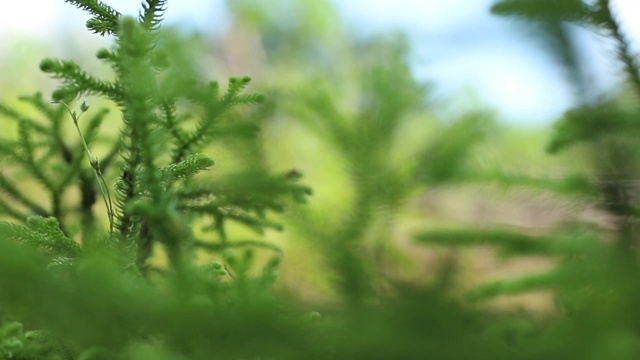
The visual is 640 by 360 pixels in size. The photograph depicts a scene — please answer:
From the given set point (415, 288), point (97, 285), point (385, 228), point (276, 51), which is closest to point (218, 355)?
point (97, 285)

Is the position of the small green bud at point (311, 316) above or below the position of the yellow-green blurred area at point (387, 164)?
below

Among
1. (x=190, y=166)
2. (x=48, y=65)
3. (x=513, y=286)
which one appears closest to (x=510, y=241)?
(x=513, y=286)

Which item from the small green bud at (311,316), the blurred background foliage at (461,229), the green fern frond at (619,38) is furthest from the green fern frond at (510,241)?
the small green bud at (311,316)

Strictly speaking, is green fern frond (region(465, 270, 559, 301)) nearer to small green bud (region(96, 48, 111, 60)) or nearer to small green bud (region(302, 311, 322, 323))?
small green bud (region(302, 311, 322, 323))

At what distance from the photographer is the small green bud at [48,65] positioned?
1.09 ft

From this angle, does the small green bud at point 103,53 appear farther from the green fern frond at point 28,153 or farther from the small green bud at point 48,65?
the green fern frond at point 28,153

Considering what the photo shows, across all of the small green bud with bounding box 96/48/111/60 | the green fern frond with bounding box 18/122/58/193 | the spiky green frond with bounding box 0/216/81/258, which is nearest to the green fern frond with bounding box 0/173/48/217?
the green fern frond with bounding box 18/122/58/193

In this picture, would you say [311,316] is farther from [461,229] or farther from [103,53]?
[461,229]

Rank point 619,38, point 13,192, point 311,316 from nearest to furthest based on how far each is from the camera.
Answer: point 311,316, point 619,38, point 13,192

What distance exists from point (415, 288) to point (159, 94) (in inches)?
7.8

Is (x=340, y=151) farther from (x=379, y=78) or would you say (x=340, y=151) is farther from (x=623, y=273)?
(x=623, y=273)

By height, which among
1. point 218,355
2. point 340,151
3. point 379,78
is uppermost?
point 379,78

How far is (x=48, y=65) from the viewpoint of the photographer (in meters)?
0.34

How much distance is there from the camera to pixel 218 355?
24 centimetres
